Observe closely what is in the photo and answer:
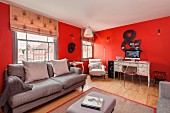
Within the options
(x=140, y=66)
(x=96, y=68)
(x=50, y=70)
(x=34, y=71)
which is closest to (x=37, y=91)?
(x=34, y=71)

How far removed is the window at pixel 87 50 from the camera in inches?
193

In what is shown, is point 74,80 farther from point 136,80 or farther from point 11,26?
point 136,80

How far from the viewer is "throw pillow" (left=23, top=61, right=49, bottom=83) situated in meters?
2.18

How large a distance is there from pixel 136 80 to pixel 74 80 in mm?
2790

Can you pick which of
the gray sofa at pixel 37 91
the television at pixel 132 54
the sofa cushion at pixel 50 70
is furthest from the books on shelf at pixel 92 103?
the television at pixel 132 54

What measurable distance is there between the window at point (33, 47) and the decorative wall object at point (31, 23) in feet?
0.73

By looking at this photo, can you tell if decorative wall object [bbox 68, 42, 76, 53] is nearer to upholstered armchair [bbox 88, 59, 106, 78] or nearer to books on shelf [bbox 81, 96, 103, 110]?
upholstered armchair [bbox 88, 59, 106, 78]

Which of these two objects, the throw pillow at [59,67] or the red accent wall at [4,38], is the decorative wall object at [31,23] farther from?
the throw pillow at [59,67]

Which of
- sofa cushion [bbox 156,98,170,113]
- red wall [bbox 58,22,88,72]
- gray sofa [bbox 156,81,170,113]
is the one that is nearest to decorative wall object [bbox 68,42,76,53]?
red wall [bbox 58,22,88,72]

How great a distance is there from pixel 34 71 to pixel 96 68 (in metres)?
2.68

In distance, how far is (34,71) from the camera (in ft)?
7.47

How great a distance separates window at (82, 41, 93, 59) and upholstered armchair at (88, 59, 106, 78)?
0.63 metres

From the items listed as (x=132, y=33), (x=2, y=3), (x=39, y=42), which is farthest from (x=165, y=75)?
(x=2, y=3)

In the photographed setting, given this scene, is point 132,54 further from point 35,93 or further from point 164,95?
point 35,93
